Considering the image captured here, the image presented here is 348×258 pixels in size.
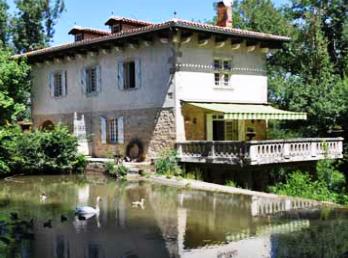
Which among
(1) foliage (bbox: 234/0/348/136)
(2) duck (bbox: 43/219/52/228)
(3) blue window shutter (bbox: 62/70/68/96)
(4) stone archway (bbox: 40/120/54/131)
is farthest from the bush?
(4) stone archway (bbox: 40/120/54/131)

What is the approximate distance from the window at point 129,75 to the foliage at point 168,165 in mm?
5072

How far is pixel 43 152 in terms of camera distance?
25.8 m

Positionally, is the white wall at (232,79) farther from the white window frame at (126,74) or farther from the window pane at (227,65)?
the white window frame at (126,74)

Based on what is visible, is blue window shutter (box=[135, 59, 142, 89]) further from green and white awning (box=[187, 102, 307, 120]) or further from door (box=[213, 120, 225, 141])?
door (box=[213, 120, 225, 141])

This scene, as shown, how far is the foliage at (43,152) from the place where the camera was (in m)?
25.4

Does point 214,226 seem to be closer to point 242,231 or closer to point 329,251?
point 242,231

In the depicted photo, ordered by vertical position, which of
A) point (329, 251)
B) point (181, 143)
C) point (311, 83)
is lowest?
point (329, 251)

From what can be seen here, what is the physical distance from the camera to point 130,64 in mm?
27766

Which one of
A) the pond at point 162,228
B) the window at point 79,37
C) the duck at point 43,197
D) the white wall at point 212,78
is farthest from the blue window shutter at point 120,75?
the duck at point 43,197

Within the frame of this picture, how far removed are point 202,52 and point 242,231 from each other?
571 inches

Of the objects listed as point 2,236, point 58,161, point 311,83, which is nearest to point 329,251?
point 2,236

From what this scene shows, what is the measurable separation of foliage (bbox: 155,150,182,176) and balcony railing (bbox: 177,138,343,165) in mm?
364

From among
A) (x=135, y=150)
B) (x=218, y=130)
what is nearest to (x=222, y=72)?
(x=218, y=130)

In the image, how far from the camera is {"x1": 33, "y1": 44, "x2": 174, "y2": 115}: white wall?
2584 cm
